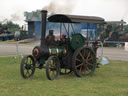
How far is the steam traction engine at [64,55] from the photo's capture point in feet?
25.4

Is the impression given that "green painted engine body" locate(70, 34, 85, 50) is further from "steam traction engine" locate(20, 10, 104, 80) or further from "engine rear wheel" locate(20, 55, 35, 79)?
"engine rear wheel" locate(20, 55, 35, 79)

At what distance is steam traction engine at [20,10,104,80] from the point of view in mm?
7754

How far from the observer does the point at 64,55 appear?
8242mm

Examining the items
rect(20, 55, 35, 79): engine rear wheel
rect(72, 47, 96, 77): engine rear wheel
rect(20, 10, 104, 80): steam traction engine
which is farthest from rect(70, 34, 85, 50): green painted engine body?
rect(20, 55, 35, 79): engine rear wheel

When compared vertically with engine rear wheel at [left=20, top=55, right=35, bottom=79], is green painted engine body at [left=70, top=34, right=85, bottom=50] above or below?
above

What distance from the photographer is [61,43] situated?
8.32 m

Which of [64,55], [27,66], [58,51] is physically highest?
[58,51]

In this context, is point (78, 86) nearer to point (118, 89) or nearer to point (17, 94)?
point (118, 89)

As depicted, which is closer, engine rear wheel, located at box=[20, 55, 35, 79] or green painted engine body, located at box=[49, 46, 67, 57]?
engine rear wheel, located at box=[20, 55, 35, 79]

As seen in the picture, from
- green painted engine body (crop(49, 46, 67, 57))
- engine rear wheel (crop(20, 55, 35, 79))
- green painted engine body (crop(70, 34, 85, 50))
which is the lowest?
engine rear wheel (crop(20, 55, 35, 79))

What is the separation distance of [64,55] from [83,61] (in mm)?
648

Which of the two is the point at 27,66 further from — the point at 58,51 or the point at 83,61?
the point at 83,61

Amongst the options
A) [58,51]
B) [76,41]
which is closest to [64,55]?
[58,51]

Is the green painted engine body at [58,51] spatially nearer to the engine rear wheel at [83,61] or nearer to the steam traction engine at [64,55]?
the steam traction engine at [64,55]
